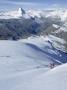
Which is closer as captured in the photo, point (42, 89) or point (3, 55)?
point (42, 89)

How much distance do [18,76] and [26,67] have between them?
4803 mm

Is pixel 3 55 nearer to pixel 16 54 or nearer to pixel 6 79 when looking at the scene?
pixel 16 54

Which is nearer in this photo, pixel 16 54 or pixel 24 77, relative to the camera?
pixel 24 77

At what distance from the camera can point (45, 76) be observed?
1959cm

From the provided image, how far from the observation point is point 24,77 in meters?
19.9

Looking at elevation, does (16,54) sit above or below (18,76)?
below

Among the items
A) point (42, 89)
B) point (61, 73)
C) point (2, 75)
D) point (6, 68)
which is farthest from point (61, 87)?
point (6, 68)

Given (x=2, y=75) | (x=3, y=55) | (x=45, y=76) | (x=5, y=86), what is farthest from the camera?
(x=3, y=55)

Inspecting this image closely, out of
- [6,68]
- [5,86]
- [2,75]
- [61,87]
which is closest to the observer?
[61,87]

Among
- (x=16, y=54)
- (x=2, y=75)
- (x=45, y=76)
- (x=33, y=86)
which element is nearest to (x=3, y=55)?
(x=16, y=54)

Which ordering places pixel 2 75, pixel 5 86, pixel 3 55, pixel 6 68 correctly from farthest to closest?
pixel 3 55, pixel 6 68, pixel 2 75, pixel 5 86

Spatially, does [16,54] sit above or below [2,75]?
below

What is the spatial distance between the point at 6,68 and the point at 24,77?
15.3 ft

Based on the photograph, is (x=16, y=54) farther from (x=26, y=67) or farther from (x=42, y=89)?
(x=42, y=89)
